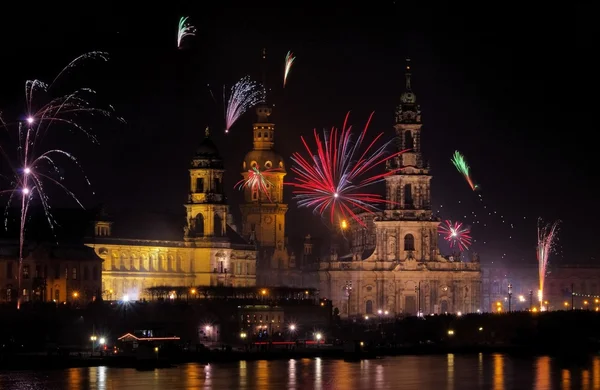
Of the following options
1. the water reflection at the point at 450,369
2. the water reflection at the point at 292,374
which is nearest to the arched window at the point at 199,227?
the water reflection at the point at 450,369

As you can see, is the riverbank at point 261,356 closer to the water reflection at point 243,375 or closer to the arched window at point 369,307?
the water reflection at point 243,375

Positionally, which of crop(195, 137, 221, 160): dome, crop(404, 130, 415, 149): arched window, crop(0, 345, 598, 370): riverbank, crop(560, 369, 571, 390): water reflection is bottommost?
crop(560, 369, 571, 390): water reflection

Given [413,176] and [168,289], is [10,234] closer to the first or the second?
[168,289]

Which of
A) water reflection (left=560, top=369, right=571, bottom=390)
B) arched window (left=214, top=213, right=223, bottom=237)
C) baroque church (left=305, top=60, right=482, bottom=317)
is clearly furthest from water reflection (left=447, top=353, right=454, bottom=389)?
arched window (left=214, top=213, right=223, bottom=237)

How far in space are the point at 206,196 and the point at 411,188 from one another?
994 inches

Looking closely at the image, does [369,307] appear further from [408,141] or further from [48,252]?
[48,252]

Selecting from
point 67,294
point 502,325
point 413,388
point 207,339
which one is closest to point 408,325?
point 502,325

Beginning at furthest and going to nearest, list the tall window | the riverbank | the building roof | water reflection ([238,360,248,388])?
the tall window, the building roof, the riverbank, water reflection ([238,360,248,388])

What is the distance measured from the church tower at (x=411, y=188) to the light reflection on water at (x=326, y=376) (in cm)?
4687

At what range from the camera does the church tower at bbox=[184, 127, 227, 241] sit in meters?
188

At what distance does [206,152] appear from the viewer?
189 metres

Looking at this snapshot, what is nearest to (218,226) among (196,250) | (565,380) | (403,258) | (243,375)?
(196,250)

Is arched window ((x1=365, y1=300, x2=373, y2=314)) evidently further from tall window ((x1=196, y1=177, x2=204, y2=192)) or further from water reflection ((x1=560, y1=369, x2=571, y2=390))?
water reflection ((x1=560, y1=369, x2=571, y2=390))

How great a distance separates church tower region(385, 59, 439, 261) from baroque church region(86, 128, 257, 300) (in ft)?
64.4
